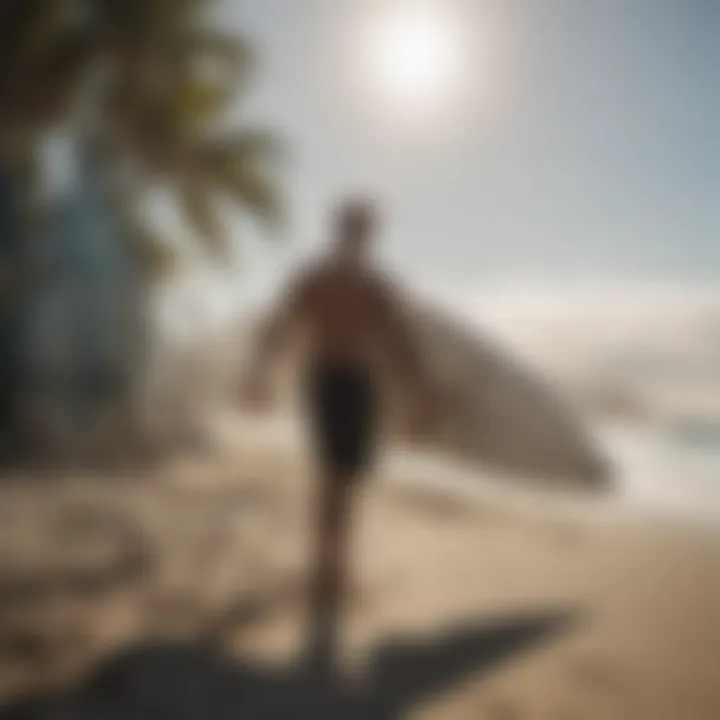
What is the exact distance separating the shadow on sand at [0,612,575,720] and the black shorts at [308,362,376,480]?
0.29 meters

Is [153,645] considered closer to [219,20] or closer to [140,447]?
[140,447]

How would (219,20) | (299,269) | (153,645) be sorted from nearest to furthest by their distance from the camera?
(153,645) < (299,269) < (219,20)

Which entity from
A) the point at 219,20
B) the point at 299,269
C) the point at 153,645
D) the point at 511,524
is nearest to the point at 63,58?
the point at 219,20

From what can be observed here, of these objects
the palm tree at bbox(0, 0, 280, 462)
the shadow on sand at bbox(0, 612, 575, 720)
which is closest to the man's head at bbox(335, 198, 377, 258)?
the palm tree at bbox(0, 0, 280, 462)

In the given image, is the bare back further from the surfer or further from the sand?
the sand

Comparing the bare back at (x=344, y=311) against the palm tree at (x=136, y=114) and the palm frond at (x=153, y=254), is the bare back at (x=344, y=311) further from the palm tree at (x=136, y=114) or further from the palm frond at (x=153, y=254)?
the palm frond at (x=153, y=254)

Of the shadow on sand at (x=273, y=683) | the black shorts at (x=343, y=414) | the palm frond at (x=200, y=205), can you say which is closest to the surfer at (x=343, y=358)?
the black shorts at (x=343, y=414)

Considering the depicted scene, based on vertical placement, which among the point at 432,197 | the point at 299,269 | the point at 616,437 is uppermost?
the point at 432,197

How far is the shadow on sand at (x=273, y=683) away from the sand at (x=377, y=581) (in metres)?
0.01

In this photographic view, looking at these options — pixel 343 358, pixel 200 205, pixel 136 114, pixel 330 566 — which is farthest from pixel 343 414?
pixel 136 114

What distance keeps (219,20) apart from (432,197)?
1.66 feet

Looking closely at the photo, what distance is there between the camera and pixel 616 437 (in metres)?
1.27

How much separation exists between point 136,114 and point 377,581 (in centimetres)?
95

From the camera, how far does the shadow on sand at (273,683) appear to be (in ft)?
3.38
